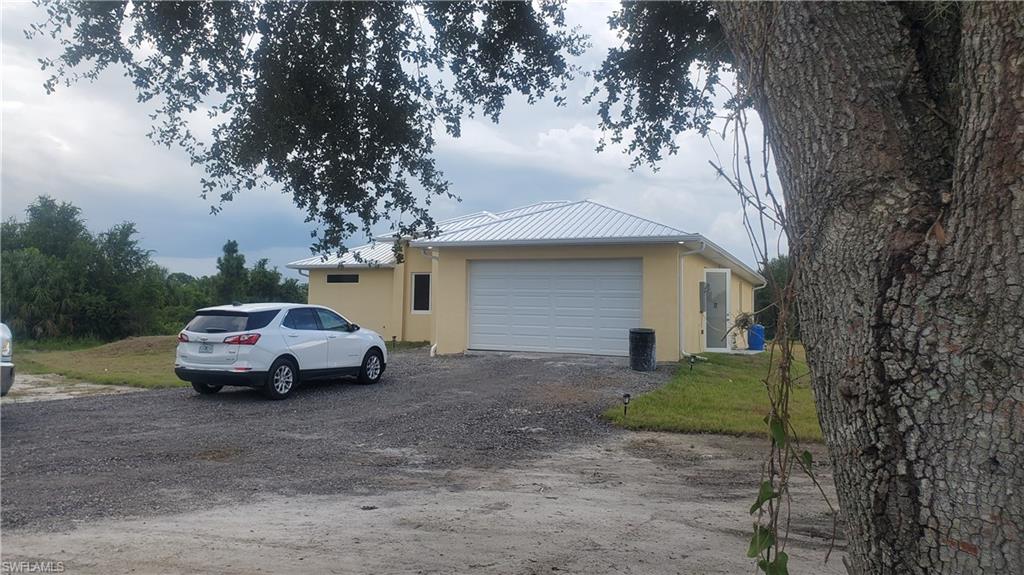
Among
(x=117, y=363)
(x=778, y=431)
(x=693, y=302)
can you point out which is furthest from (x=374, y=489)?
(x=117, y=363)

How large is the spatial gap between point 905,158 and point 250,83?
752 centimetres

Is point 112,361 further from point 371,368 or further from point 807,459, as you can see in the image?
point 807,459

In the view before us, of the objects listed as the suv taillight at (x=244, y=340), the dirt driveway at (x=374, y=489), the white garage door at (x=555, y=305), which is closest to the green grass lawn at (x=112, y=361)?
the dirt driveway at (x=374, y=489)

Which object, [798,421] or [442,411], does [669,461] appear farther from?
[442,411]

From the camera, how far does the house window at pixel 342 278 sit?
2396 centimetres

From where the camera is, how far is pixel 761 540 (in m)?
2.70

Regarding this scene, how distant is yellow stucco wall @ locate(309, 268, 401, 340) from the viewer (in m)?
23.4

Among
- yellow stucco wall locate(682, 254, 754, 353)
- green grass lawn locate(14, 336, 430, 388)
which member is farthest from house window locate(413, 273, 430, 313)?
yellow stucco wall locate(682, 254, 754, 353)

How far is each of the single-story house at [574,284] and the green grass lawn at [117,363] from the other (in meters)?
4.70

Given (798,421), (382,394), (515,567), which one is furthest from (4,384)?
(798,421)

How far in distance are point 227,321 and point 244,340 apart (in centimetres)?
56

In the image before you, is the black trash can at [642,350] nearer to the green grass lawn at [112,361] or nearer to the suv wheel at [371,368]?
the suv wheel at [371,368]

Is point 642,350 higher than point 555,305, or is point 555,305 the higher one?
point 555,305

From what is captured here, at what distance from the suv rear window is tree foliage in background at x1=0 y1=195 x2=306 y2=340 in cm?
1793
